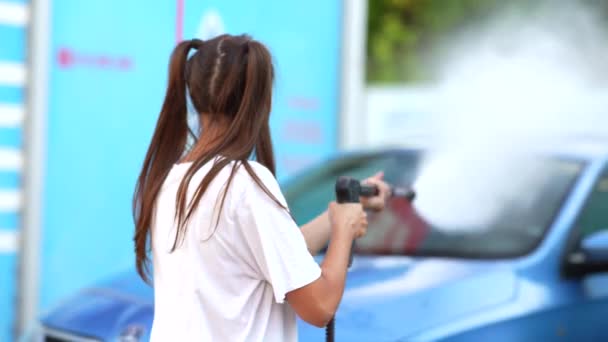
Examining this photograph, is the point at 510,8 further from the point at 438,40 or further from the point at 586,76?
the point at 586,76

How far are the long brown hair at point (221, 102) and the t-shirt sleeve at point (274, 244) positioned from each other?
36mm

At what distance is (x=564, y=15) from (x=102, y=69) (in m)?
3.85

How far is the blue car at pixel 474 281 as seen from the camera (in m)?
3.21

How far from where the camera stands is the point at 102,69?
5672 millimetres

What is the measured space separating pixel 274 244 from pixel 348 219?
255 millimetres

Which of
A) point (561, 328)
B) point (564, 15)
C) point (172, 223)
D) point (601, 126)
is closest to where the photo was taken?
point (172, 223)

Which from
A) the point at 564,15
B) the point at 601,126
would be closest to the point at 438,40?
the point at 564,15

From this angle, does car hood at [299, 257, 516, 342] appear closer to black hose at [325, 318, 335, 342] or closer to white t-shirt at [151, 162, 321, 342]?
black hose at [325, 318, 335, 342]

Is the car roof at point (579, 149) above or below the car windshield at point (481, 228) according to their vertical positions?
above

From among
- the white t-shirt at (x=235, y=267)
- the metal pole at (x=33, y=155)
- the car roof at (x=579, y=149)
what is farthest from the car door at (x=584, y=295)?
the metal pole at (x=33, y=155)

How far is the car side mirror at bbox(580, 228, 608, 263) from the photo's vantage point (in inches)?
140

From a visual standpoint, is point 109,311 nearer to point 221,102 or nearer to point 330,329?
point 330,329

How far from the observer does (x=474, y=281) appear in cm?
344

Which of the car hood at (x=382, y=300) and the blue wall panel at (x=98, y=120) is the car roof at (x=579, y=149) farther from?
the blue wall panel at (x=98, y=120)
